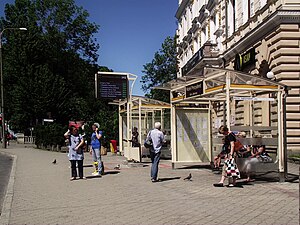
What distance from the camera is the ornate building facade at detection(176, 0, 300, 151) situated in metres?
19.4

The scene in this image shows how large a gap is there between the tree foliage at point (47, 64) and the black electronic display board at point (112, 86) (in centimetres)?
944

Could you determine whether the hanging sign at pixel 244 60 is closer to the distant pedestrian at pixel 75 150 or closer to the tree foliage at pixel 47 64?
the tree foliage at pixel 47 64

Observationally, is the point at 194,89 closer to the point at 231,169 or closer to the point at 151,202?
the point at 231,169

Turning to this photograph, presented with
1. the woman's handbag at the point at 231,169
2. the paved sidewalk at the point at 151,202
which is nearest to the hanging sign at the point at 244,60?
the paved sidewalk at the point at 151,202

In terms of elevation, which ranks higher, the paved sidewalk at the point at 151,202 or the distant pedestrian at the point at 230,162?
the distant pedestrian at the point at 230,162

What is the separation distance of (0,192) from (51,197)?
8.11 ft

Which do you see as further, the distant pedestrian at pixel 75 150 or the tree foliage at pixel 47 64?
the tree foliage at pixel 47 64

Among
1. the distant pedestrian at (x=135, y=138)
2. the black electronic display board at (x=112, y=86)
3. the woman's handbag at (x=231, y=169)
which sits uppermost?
the black electronic display board at (x=112, y=86)

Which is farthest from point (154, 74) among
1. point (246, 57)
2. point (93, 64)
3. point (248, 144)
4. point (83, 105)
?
point (248, 144)

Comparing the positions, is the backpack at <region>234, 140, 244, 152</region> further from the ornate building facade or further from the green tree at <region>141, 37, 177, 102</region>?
the green tree at <region>141, 37, 177, 102</region>

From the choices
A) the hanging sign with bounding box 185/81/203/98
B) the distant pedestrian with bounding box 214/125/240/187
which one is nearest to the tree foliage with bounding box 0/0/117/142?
the hanging sign with bounding box 185/81/203/98

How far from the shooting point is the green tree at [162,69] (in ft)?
153

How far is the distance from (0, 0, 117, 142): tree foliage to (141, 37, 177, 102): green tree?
5.52 m

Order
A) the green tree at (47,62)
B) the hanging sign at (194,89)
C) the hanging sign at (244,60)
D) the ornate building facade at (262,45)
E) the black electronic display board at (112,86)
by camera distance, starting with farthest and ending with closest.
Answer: the green tree at (47,62) → the hanging sign at (244,60) → the ornate building facade at (262,45) → the black electronic display board at (112,86) → the hanging sign at (194,89)
